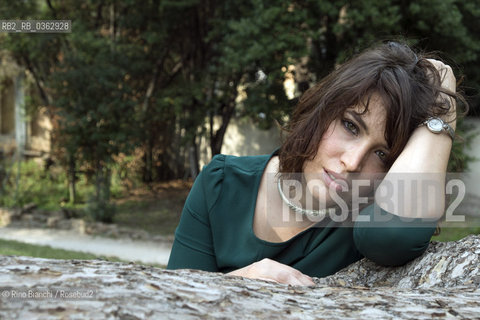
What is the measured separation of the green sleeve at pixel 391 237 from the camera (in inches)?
57.2

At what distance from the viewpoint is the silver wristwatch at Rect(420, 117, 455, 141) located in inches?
65.7

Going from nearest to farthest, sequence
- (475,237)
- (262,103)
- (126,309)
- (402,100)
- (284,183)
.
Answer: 1. (126,309)
2. (475,237)
3. (402,100)
4. (284,183)
5. (262,103)

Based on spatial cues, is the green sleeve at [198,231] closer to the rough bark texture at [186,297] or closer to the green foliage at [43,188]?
the rough bark texture at [186,297]

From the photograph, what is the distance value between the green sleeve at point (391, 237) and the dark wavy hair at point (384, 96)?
0.74ft

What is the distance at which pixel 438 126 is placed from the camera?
1673 mm

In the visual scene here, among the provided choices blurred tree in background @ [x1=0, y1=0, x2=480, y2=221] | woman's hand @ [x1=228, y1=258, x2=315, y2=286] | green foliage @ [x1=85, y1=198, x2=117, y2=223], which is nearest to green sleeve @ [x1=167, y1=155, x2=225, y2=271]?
woman's hand @ [x1=228, y1=258, x2=315, y2=286]

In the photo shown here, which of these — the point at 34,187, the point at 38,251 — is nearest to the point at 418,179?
the point at 38,251

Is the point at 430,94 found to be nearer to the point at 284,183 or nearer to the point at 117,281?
the point at 284,183

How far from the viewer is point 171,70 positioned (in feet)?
40.6

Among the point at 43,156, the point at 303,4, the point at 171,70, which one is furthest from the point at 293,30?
the point at 43,156

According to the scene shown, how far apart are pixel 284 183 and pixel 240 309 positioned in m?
1.05

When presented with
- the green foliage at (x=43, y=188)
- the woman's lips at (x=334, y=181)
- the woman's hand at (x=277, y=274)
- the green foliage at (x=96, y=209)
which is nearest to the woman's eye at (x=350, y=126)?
the woman's lips at (x=334, y=181)

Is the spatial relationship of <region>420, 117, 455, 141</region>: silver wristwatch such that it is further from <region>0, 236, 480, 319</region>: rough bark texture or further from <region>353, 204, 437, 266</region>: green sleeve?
<region>0, 236, 480, 319</region>: rough bark texture

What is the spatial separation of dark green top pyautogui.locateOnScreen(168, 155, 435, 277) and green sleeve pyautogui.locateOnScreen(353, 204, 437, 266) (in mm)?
Answer: 120
